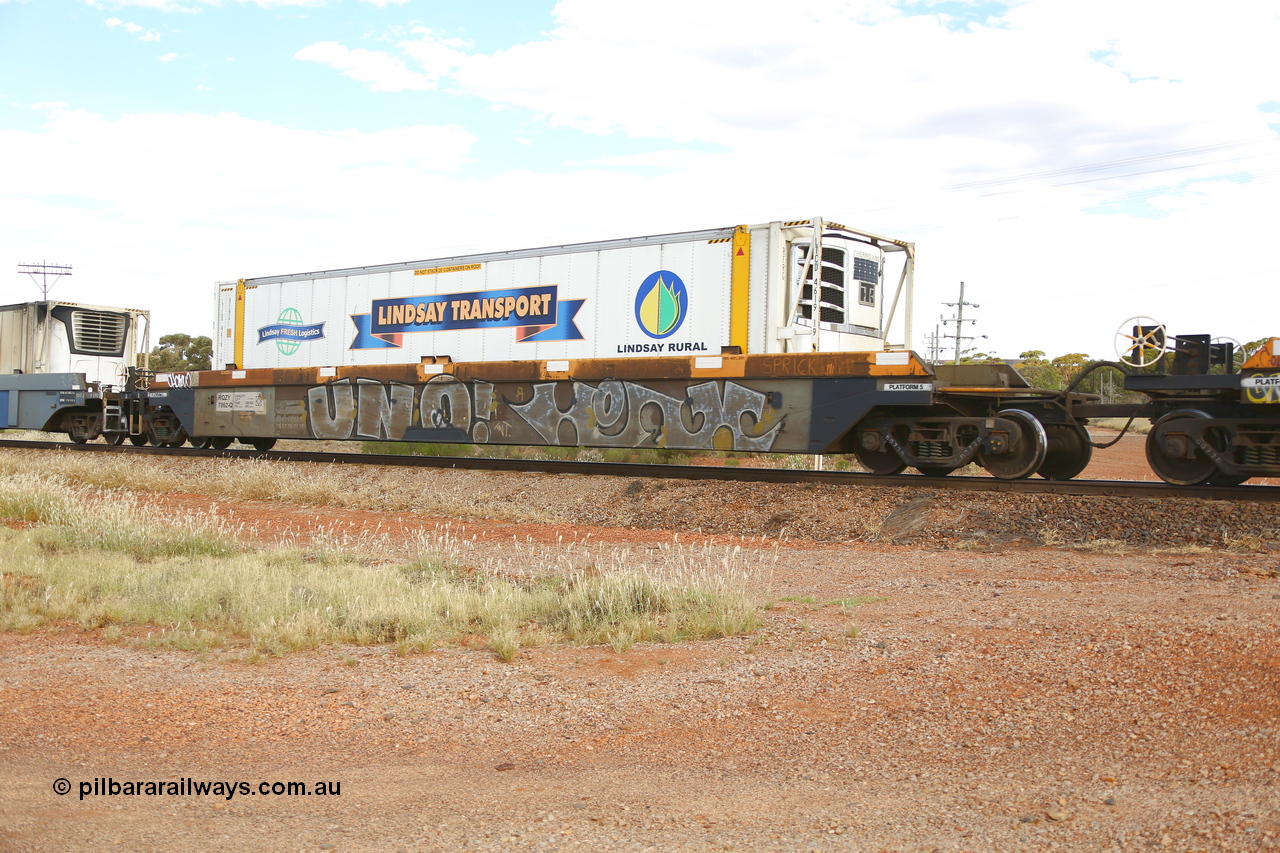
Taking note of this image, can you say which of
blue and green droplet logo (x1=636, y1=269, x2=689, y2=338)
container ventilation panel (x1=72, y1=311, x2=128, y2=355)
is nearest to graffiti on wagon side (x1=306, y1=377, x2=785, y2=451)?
blue and green droplet logo (x1=636, y1=269, x2=689, y2=338)

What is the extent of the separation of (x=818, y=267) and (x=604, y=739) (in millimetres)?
10129

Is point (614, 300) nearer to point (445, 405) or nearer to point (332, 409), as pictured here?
point (445, 405)

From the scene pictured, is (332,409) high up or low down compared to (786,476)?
up

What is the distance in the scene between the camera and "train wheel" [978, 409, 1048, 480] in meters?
11.8

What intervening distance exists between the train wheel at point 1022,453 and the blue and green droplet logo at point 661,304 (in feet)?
15.9

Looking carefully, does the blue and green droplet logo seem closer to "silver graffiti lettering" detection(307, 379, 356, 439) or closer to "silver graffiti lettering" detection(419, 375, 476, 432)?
"silver graffiti lettering" detection(419, 375, 476, 432)

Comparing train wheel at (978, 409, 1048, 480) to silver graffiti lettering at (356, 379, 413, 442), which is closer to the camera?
train wheel at (978, 409, 1048, 480)

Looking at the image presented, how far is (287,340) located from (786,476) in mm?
11029

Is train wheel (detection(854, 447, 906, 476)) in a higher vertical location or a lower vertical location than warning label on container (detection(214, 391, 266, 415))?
lower

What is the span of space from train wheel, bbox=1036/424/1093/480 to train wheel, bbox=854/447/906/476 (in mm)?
1793

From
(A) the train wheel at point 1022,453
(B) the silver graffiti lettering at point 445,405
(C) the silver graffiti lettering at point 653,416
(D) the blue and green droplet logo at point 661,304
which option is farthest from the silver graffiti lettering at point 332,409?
(A) the train wheel at point 1022,453

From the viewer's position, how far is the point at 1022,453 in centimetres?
1201

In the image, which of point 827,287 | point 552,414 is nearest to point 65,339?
point 552,414

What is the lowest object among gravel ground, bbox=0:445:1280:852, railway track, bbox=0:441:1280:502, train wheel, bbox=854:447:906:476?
gravel ground, bbox=0:445:1280:852
